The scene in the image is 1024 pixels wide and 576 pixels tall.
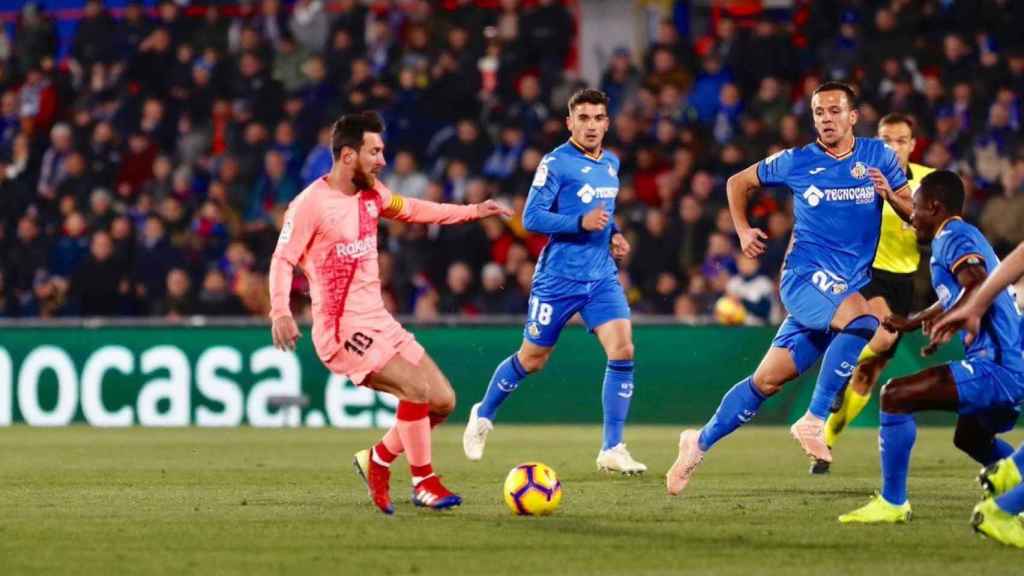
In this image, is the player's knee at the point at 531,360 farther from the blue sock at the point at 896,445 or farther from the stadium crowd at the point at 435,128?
the stadium crowd at the point at 435,128

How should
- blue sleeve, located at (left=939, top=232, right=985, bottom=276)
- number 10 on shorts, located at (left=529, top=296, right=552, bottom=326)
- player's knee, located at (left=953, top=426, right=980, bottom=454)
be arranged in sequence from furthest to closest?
number 10 on shorts, located at (left=529, top=296, right=552, bottom=326) → player's knee, located at (left=953, top=426, right=980, bottom=454) → blue sleeve, located at (left=939, top=232, right=985, bottom=276)

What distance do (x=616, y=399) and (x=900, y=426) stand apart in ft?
12.2

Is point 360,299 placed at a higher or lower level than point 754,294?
higher

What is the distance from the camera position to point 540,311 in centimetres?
1206

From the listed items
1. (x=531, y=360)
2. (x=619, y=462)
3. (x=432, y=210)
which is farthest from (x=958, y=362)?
(x=531, y=360)

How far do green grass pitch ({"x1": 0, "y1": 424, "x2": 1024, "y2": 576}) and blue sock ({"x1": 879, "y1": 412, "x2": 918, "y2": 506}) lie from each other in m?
0.24

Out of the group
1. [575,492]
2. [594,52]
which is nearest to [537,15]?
[594,52]

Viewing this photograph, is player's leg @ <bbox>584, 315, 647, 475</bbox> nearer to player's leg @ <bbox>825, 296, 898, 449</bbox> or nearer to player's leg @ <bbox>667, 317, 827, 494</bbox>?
player's leg @ <bbox>825, 296, 898, 449</bbox>

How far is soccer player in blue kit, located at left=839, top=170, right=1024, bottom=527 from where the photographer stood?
25.8 ft

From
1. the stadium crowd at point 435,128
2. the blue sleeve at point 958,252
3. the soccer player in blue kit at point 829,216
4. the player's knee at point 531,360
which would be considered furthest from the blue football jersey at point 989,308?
the stadium crowd at point 435,128

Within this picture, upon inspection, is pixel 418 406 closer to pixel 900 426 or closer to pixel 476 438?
pixel 900 426

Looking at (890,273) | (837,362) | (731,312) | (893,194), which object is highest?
(893,194)

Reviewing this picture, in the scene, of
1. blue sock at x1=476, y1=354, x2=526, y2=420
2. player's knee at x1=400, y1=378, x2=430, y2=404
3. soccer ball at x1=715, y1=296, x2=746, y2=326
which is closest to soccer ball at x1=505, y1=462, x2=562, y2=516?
player's knee at x1=400, y1=378, x2=430, y2=404

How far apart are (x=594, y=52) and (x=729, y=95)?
8.97ft
